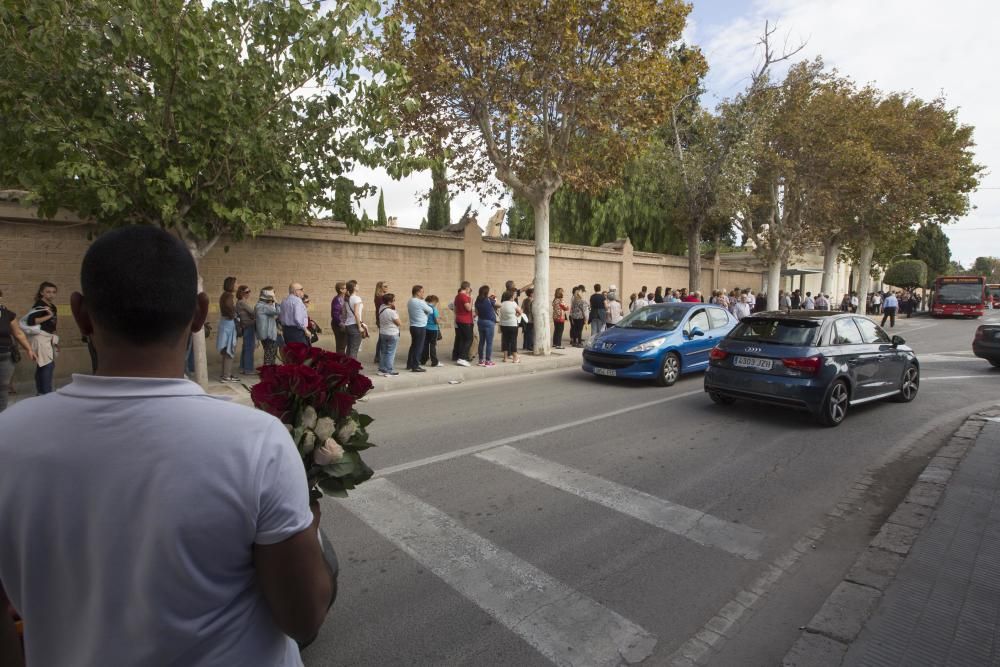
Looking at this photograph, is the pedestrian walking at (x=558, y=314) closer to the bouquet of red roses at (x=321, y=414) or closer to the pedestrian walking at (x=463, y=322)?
the pedestrian walking at (x=463, y=322)

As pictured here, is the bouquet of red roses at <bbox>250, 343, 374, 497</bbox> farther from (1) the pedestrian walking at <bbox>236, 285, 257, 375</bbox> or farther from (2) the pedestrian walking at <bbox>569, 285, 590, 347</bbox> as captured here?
(2) the pedestrian walking at <bbox>569, 285, 590, 347</bbox>

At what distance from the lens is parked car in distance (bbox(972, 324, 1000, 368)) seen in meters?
12.8

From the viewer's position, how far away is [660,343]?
10.5 m

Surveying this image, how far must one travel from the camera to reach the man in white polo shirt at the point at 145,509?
1186mm

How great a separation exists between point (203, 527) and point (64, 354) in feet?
38.3

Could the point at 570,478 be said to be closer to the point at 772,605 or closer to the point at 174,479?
the point at 772,605

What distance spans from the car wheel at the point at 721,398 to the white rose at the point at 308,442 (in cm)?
738

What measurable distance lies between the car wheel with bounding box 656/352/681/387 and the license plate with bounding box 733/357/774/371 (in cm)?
234

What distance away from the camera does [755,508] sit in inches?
197

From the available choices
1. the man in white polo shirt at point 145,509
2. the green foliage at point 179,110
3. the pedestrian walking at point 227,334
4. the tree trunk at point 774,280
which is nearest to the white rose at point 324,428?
the man in white polo shirt at point 145,509

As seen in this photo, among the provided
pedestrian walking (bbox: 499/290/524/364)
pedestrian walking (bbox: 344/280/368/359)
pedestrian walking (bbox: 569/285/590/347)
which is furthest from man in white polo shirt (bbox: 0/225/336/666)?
pedestrian walking (bbox: 569/285/590/347)

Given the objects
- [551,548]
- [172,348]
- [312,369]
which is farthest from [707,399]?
[172,348]

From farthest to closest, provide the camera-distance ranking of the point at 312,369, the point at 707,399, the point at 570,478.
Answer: the point at 707,399 → the point at 570,478 → the point at 312,369

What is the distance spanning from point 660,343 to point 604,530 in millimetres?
6488
